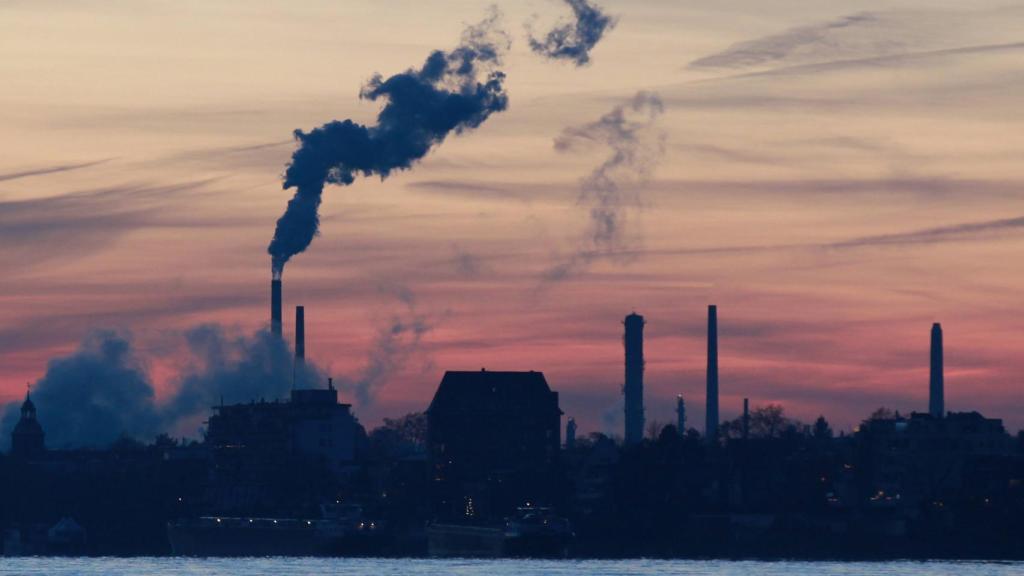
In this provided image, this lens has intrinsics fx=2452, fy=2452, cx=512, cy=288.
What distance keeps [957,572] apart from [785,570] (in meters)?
13.6

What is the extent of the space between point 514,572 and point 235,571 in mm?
23656

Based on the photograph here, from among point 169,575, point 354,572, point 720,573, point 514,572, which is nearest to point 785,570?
point 720,573

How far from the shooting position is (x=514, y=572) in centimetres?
19012

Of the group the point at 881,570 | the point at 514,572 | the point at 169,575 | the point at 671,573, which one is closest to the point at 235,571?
the point at 169,575

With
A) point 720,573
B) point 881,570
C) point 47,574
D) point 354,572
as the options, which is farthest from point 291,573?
point 881,570

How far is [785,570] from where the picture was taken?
192625 mm

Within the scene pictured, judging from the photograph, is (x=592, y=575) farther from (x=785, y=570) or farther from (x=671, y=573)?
(x=785, y=570)

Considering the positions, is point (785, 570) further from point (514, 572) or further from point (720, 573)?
point (514, 572)

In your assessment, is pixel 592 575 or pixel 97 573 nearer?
pixel 592 575

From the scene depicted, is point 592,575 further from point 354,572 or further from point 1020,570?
point 1020,570

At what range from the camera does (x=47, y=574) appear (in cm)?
19375

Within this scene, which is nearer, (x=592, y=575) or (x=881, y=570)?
(x=592, y=575)

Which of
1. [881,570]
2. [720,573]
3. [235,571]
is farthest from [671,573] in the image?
[235,571]

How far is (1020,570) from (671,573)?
96.4 ft
